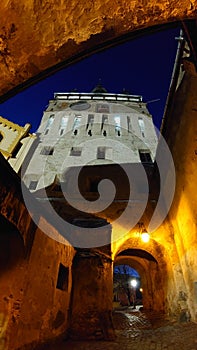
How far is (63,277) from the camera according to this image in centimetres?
672

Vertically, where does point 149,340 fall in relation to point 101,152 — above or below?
below

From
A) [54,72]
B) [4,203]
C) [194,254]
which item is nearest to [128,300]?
[194,254]

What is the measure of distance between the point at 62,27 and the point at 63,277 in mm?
6782

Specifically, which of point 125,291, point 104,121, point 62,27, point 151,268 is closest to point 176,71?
point 62,27

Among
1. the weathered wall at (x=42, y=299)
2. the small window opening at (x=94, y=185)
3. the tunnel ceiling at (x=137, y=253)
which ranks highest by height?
the small window opening at (x=94, y=185)

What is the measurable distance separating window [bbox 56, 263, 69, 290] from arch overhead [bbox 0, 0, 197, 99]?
6082 mm

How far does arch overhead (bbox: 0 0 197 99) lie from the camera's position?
177cm

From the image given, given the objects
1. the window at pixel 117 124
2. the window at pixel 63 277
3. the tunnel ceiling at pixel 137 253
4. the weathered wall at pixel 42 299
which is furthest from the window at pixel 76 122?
the weathered wall at pixel 42 299

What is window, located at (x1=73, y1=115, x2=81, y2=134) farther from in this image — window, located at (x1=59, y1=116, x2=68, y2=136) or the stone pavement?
the stone pavement

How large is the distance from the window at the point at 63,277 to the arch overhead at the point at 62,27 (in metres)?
6.08

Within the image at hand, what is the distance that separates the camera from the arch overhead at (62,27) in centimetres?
177

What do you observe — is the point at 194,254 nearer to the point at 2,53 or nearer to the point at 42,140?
the point at 2,53

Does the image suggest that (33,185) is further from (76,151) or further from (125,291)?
(125,291)

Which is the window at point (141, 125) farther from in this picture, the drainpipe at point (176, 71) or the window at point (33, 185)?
the drainpipe at point (176, 71)
